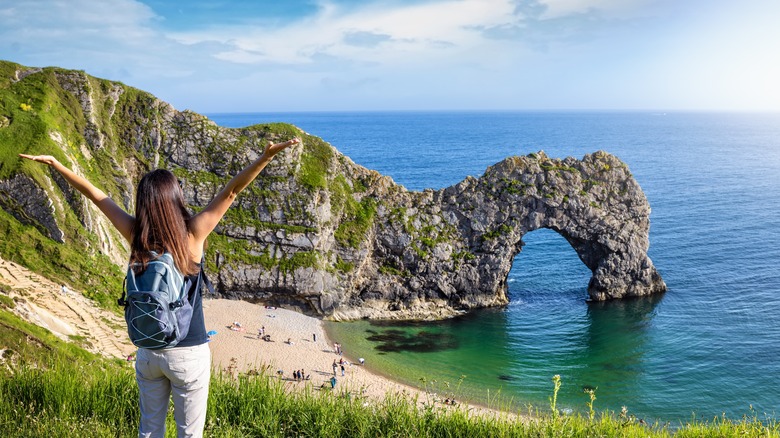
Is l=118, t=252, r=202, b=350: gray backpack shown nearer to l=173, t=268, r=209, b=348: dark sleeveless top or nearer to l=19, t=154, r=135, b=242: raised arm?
l=173, t=268, r=209, b=348: dark sleeveless top

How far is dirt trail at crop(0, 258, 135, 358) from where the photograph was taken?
992 inches

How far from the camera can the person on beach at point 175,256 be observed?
17.3 feet

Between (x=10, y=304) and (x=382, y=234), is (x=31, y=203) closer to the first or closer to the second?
(x=10, y=304)

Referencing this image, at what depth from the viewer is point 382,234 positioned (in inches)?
2077

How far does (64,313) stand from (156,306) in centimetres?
2638

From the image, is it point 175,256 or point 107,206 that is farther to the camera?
point 107,206

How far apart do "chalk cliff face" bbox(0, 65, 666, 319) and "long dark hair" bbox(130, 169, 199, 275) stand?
42.5 meters

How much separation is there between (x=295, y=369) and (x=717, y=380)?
29.2 m

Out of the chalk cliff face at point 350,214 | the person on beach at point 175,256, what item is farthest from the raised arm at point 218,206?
the chalk cliff face at point 350,214

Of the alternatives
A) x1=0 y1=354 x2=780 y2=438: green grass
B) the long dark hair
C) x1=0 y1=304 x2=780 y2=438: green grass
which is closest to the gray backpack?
the long dark hair

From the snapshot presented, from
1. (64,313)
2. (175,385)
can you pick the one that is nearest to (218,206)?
(175,385)

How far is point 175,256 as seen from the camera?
5312 mm

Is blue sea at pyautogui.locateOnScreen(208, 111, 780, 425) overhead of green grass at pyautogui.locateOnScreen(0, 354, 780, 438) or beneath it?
beneath

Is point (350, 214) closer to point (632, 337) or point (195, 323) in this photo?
point (632, 337)
